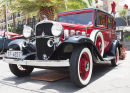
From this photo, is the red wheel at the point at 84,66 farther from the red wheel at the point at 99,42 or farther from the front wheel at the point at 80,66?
the red wheel at the point at 99,42

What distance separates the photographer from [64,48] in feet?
12.6

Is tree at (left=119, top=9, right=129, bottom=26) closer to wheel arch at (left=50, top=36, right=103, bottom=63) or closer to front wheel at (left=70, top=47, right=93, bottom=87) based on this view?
wheel arch at (left=50, top=36, right=103, bottom=63)

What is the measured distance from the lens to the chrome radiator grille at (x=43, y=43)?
3764mm

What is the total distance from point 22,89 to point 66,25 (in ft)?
6.07

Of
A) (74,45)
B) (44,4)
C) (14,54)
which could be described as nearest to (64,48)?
(74,45)

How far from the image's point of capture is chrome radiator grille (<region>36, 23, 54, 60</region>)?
3764 mm

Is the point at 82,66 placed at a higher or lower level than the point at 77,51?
lower

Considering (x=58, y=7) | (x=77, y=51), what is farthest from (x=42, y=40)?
(x=58, y=7)

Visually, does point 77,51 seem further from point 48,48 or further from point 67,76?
point 67,76

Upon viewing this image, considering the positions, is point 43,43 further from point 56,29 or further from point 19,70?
point 19,70

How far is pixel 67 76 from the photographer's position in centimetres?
447

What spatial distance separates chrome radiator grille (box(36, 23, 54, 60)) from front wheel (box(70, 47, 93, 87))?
28.7 inches

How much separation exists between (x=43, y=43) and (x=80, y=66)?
1.04 meters

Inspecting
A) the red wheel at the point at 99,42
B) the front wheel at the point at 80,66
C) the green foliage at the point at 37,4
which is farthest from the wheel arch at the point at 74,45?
the green foliage at the point at 37,4
